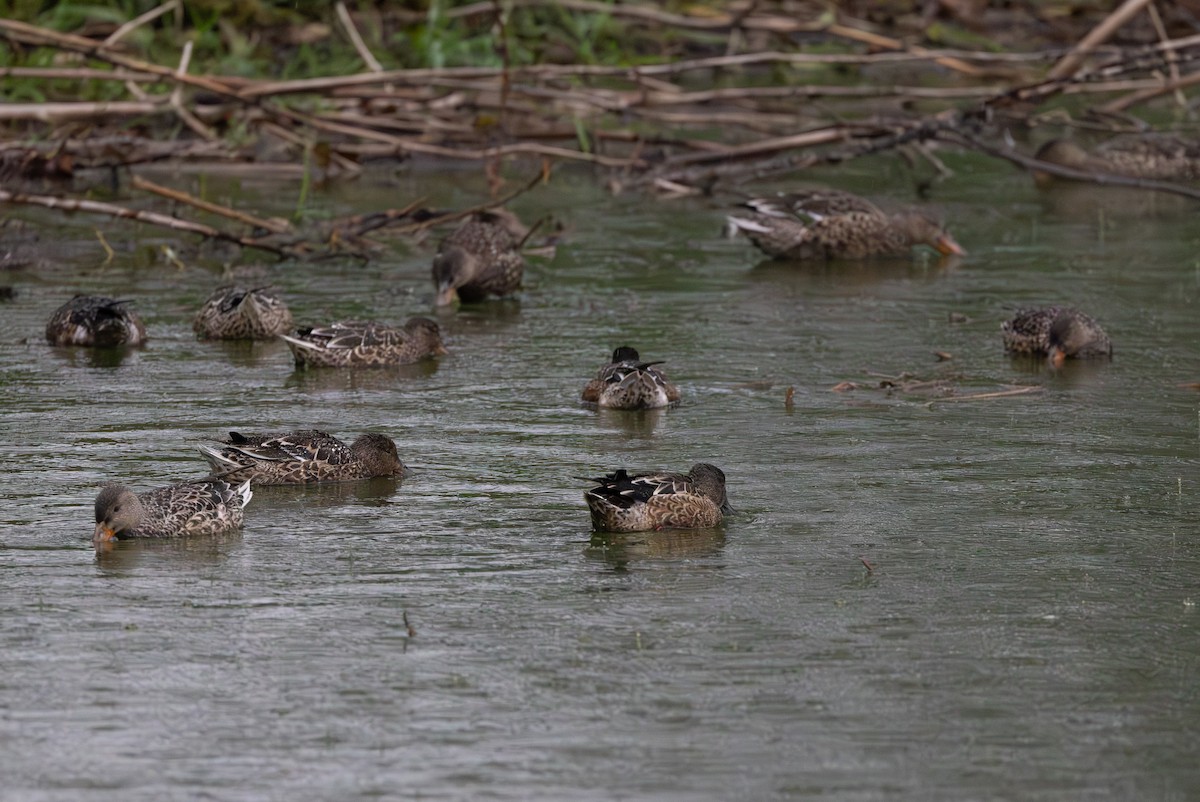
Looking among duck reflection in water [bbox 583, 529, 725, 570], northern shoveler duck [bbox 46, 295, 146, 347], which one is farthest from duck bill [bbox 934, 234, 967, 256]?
duck reflection in water [bbox 583, 529, 725, 570]

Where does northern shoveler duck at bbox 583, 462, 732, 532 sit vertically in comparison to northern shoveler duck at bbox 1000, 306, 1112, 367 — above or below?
below

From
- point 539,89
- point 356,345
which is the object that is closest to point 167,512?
point 356,345

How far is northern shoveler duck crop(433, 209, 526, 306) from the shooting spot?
14.1 metres

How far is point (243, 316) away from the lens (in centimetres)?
1279

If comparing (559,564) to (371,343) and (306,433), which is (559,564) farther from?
(371,343)

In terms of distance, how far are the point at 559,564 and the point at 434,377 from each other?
4.09 meters

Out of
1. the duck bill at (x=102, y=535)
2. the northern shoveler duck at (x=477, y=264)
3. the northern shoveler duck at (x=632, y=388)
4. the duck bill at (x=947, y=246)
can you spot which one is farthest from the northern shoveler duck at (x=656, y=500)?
the duck bill at (x=947, y=246)

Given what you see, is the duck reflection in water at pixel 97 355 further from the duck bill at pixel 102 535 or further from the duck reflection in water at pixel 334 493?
the duck bill at pixel 102 535

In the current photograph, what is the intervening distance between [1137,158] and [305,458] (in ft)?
42.0

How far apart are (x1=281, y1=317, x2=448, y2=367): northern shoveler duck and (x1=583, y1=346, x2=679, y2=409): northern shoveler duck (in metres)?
1.73

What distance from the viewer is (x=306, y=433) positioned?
9.46 metres

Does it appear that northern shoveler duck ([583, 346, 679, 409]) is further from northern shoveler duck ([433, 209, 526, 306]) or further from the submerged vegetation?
the submerged vegetation

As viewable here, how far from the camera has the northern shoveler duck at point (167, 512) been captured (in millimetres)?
8102

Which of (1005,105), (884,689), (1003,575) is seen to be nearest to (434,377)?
(1003,575)
